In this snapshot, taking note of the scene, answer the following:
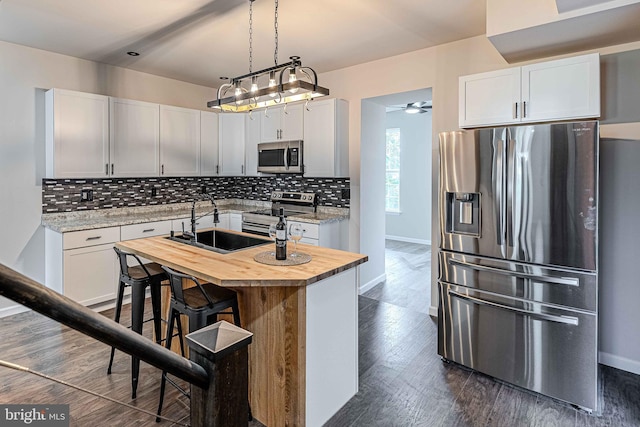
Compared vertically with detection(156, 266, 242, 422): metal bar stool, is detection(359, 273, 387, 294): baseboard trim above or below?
below

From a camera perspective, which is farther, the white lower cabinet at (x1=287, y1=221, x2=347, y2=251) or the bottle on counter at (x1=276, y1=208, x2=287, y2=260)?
the white lower cabinet at (x1=287, y1=221, x2=347, y2=251)

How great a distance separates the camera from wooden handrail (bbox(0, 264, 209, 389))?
22.9 inches

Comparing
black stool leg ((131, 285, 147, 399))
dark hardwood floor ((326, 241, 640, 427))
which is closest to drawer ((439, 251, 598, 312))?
dark hardwood floor ((326, 241, 640, 427))

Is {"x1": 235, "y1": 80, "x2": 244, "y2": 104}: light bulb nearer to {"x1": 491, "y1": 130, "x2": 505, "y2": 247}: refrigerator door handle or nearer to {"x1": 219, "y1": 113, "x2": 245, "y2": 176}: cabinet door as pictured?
{"x1": 491, "y1": 130, "x2": 505, "y2": 247}: refrigerator door handle

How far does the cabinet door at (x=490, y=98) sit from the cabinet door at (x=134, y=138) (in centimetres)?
351

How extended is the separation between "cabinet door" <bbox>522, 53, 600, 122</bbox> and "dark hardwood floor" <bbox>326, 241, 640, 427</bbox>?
6.13ft

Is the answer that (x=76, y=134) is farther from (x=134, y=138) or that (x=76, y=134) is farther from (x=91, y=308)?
(x=91, y=308)

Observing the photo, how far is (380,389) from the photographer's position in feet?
8.27

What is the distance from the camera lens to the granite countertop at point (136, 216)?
3815mm

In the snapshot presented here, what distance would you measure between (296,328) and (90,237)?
2.78 metres

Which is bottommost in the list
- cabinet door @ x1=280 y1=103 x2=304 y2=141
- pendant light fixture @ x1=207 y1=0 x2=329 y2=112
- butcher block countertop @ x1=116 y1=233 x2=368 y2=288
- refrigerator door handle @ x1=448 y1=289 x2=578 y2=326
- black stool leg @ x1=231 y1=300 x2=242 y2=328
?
refrigerator door handle @ x1=448 y1=289 x2=578 y2=326

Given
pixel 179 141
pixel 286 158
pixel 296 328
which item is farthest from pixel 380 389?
pixel 179 141

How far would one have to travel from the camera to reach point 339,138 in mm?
4332

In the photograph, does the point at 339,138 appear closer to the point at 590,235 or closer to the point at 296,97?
the point at 296,97
